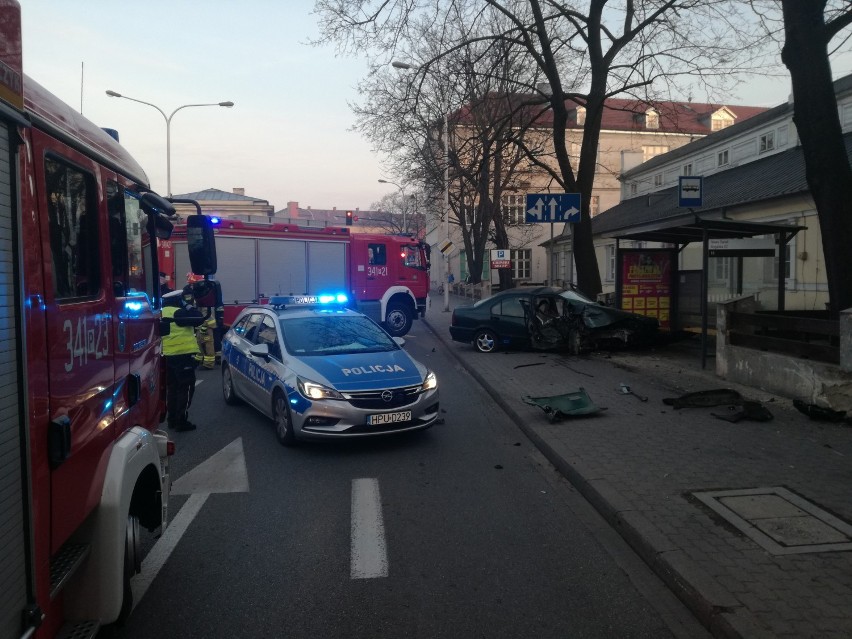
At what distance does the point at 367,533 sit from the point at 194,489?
2.03m

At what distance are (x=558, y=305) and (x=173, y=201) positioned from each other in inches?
424

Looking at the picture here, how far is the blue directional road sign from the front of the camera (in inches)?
531

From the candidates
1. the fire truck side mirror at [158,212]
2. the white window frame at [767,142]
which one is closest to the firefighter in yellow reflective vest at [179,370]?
the fire truck side mirror at [158,212]

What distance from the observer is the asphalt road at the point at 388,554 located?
376 cm

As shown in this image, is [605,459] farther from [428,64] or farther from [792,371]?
[428,64]

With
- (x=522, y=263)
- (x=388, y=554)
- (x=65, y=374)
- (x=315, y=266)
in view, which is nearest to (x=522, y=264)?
(x=522, y=263)

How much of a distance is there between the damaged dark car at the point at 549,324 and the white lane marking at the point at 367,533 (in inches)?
370

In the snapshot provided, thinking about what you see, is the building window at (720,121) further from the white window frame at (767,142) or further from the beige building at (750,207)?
the white window frame at (767,142)

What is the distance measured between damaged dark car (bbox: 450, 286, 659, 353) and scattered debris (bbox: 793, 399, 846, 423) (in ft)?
22.6

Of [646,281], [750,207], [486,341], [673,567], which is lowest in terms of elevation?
[673,567]

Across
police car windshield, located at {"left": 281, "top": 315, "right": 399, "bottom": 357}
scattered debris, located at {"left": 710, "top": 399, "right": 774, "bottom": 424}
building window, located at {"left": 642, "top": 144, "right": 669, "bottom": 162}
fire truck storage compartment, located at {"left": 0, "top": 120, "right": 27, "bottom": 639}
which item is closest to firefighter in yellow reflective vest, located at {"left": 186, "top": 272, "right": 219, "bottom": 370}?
police car windshield, located at {"left": 281, "top": 315, "right": 399, "bottom": 357}

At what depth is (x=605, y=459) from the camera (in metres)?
6.67

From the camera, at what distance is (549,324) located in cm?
1532

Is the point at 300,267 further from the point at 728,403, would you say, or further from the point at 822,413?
the point at 822,413
